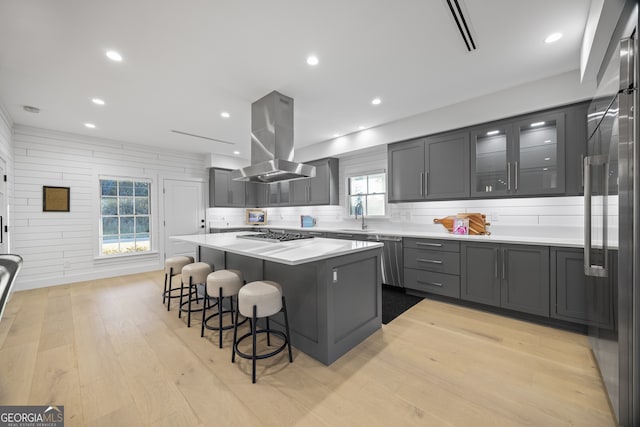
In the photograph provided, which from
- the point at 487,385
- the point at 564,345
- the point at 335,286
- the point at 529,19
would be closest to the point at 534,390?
the point at 487,385

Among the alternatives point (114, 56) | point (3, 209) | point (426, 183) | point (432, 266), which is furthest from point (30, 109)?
point (432, 266)

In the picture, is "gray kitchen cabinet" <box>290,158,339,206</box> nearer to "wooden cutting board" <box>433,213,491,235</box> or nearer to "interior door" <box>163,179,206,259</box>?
"wooden cutting board" <box>433,213,491,235</box>

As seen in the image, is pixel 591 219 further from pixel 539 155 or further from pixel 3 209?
pixel 3 209

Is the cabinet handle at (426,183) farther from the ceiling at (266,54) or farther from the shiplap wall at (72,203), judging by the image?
the shiplap wall at (72,203)

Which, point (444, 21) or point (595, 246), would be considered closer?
point (595, 246)

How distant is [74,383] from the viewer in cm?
182

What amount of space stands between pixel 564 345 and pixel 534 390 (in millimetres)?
963

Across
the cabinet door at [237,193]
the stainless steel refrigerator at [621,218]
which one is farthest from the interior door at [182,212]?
the stainless steel refrigerator at [621,218]

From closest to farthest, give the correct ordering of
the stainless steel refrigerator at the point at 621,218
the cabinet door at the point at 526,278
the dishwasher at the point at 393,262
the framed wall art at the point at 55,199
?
the stainless steel refrigerator at the point at 621,218
the cabinet door at the point at 526,278
the dishwasher at the point at 393,262
the framed wall art at the point at 55,199

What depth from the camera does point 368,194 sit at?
502 centimetres

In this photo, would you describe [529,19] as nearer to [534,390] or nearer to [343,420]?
[534,390]

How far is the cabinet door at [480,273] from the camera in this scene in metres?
2.95

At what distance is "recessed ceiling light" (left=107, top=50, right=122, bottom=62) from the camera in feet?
7.60

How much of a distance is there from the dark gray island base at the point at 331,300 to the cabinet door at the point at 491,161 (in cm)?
191
